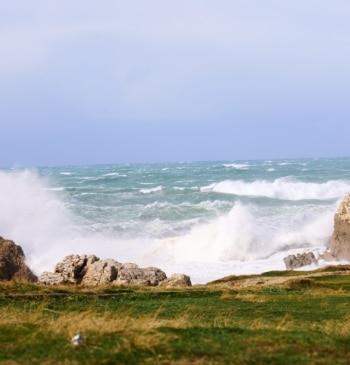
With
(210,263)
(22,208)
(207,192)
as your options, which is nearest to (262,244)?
(210,263)

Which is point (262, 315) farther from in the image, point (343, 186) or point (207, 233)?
point (343, 186)

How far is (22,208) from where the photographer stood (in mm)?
70188

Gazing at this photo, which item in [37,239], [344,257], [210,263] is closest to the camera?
[344,257]

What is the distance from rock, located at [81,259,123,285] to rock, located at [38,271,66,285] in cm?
99

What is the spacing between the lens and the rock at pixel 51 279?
32.8 meters

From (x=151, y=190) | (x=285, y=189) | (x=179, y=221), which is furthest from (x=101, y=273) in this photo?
(x=151, y=190)

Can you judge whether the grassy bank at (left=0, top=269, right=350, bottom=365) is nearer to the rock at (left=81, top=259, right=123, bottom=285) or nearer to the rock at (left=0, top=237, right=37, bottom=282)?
the rock at (left=0, top=237, right=37, bottom=282)

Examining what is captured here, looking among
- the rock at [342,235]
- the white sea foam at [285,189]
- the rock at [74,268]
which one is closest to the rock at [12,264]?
the rock at [74,268]

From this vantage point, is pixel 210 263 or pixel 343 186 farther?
pixel 343 186

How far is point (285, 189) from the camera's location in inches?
3649

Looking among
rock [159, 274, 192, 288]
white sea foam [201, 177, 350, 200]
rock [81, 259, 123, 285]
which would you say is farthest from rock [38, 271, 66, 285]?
white sea foam [201, 177, 350, 200]

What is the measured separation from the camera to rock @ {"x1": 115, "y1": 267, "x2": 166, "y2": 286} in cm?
3292

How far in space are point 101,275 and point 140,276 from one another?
1.74 metres

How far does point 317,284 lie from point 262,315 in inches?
484
